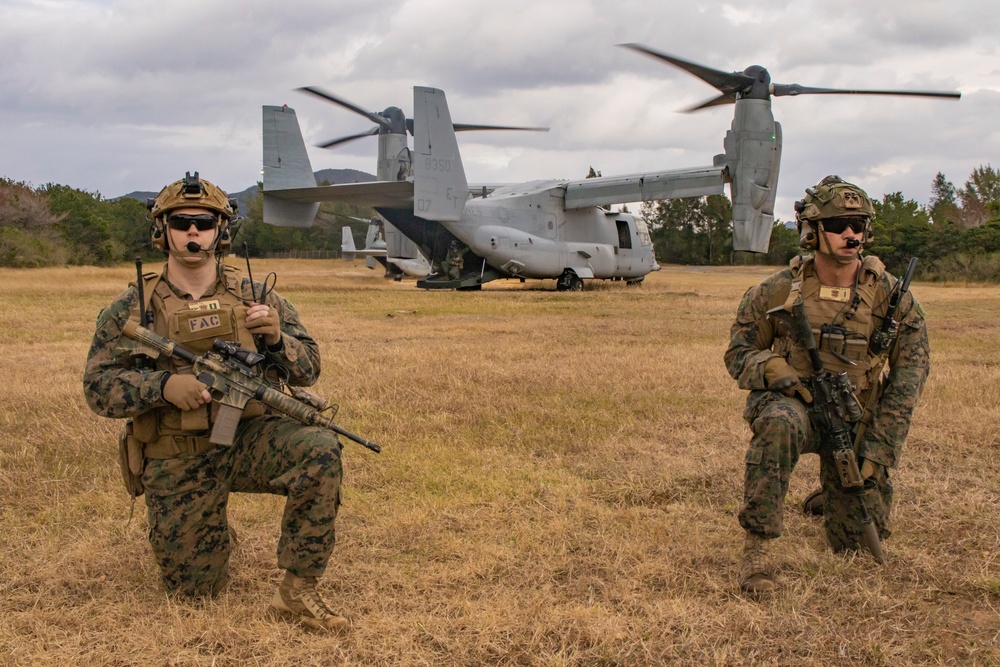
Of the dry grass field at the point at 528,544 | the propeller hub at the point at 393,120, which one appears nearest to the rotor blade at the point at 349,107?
the propeller hub at the point at 393,120

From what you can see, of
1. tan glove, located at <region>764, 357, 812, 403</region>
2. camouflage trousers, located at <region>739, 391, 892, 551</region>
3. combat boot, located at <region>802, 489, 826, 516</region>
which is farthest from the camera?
combat boot, located at <region>802, 489, 826, 516</region>

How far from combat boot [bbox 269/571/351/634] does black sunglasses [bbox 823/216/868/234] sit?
2807 mm

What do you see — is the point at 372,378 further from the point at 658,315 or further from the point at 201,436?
the point at 658,315

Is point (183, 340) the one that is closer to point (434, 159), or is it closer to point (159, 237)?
point (159, 237)

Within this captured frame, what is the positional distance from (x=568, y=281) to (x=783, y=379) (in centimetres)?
2106

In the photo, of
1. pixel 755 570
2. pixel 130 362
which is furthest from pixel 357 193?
pixel 755 570

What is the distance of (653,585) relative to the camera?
Result: 13.0ft

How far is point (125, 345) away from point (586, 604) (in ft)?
7.22

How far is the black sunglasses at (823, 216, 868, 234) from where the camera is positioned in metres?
4.19

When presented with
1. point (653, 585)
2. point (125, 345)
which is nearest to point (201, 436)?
point (125, 345)

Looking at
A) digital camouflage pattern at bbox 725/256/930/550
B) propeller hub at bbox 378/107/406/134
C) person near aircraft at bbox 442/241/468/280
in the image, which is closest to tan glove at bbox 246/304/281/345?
digital camouflage pattern at bbox 725/256/930/550

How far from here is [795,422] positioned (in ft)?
13.0

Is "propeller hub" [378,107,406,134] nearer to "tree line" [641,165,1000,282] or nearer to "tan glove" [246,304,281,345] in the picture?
"tree line" [641,165,1000,282]

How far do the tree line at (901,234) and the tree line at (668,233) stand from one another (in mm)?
52
